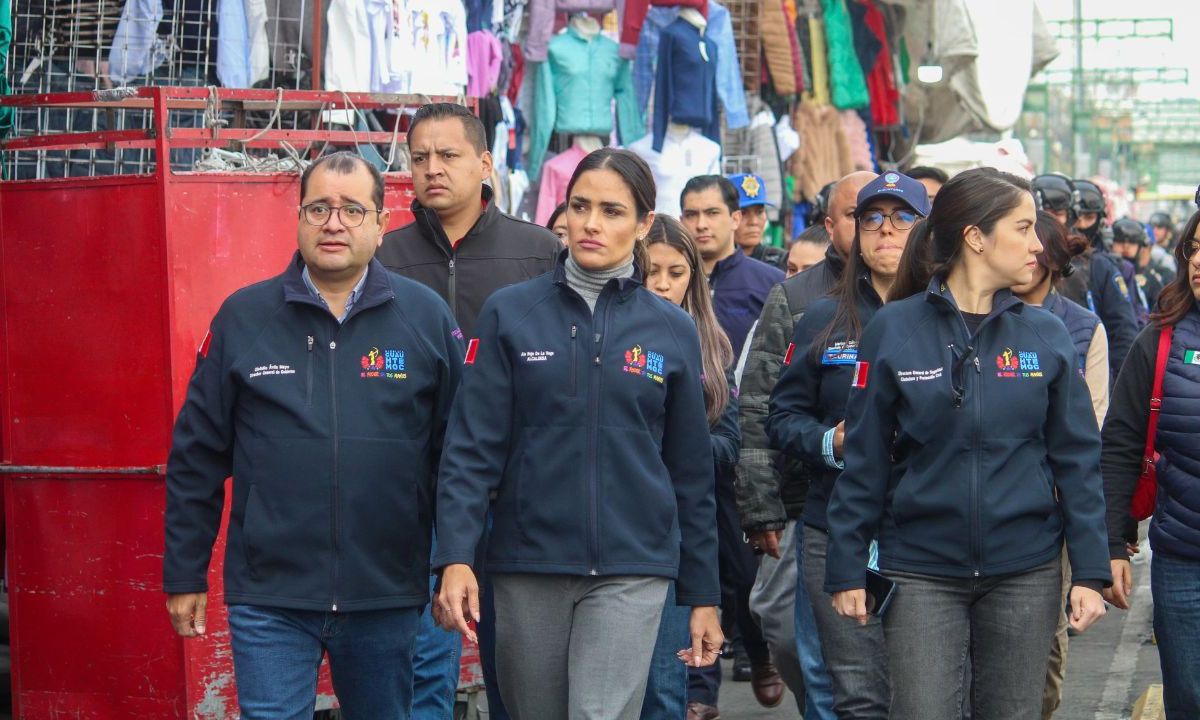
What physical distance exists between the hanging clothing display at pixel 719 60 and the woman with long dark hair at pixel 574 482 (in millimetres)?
8246

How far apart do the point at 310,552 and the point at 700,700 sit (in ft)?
9.88

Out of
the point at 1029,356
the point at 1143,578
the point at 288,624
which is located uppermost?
the point at 1029,356

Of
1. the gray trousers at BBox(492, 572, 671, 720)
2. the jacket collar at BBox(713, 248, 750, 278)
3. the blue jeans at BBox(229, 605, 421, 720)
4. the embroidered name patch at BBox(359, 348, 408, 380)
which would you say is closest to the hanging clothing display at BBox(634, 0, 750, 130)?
the jacket collar at BBox(713, 248, 750, 278)

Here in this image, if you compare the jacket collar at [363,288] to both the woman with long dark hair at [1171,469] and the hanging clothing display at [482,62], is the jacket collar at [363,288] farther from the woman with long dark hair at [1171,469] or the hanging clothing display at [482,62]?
the hanging clothing display at [482,62]

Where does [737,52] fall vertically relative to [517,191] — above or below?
above

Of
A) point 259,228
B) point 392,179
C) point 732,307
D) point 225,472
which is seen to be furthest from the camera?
point 732,307

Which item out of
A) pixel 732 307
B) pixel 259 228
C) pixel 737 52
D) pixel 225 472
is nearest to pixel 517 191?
pixel 737 52

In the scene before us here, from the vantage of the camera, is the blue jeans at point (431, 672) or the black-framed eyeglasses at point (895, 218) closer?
the black-framed eyeglasses at point (895, 218)

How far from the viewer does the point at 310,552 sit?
198 inches

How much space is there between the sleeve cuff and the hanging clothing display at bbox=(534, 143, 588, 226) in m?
7.28

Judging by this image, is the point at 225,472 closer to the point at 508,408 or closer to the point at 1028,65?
the point at 508,408

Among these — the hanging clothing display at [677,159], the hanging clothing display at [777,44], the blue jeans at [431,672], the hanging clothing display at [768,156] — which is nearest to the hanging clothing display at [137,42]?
the blue jeans at [431,672]

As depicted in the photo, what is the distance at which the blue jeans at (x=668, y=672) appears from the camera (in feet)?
18.7

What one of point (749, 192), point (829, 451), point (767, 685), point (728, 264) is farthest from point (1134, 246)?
point (829, 451)
